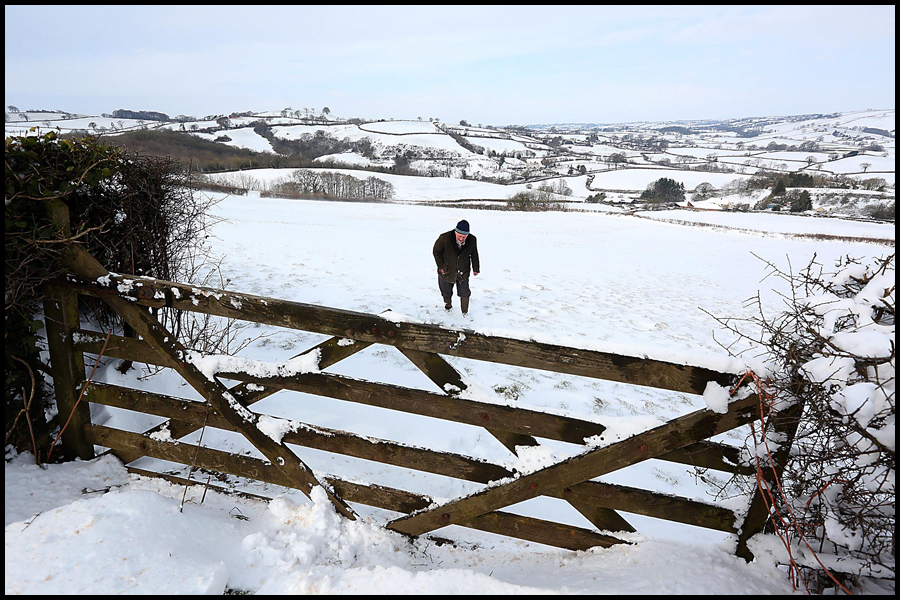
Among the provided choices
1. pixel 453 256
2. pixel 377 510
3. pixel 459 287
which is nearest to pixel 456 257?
pixel 453 256

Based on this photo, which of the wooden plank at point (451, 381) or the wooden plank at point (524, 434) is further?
the wooden plank at point (451, 381)

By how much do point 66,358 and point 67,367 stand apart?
2.5 inches

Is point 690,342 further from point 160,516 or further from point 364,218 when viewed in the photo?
point 364,218

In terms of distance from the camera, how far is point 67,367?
2.97 metres

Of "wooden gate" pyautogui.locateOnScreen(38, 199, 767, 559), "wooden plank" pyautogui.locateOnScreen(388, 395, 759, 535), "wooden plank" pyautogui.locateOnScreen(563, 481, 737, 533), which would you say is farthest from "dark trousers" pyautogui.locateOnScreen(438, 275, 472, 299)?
"wooden plank" pyautogui.locateOnScreen(563, 481, 737, 533)

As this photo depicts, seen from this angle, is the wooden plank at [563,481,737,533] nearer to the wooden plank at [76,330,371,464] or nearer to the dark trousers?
the wooden plank at [76,330,371,464]

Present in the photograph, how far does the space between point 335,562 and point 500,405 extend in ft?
4.14

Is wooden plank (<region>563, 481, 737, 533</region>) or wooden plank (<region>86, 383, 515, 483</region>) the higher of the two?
wooden plank (<region>86, 383, 515, 483</region>)

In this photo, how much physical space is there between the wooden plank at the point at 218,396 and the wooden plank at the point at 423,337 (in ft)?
0.40

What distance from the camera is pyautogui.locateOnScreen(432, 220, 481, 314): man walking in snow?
7465 millimetres

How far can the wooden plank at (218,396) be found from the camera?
8.82 ft

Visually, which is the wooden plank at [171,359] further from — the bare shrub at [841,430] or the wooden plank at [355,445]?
the bare shrub at [841,430]

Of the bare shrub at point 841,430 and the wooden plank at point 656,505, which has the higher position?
the bare shrub at point 841,430

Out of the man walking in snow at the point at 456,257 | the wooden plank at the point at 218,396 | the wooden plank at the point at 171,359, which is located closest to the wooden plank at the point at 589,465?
the wooden plank at the point at 218,396
